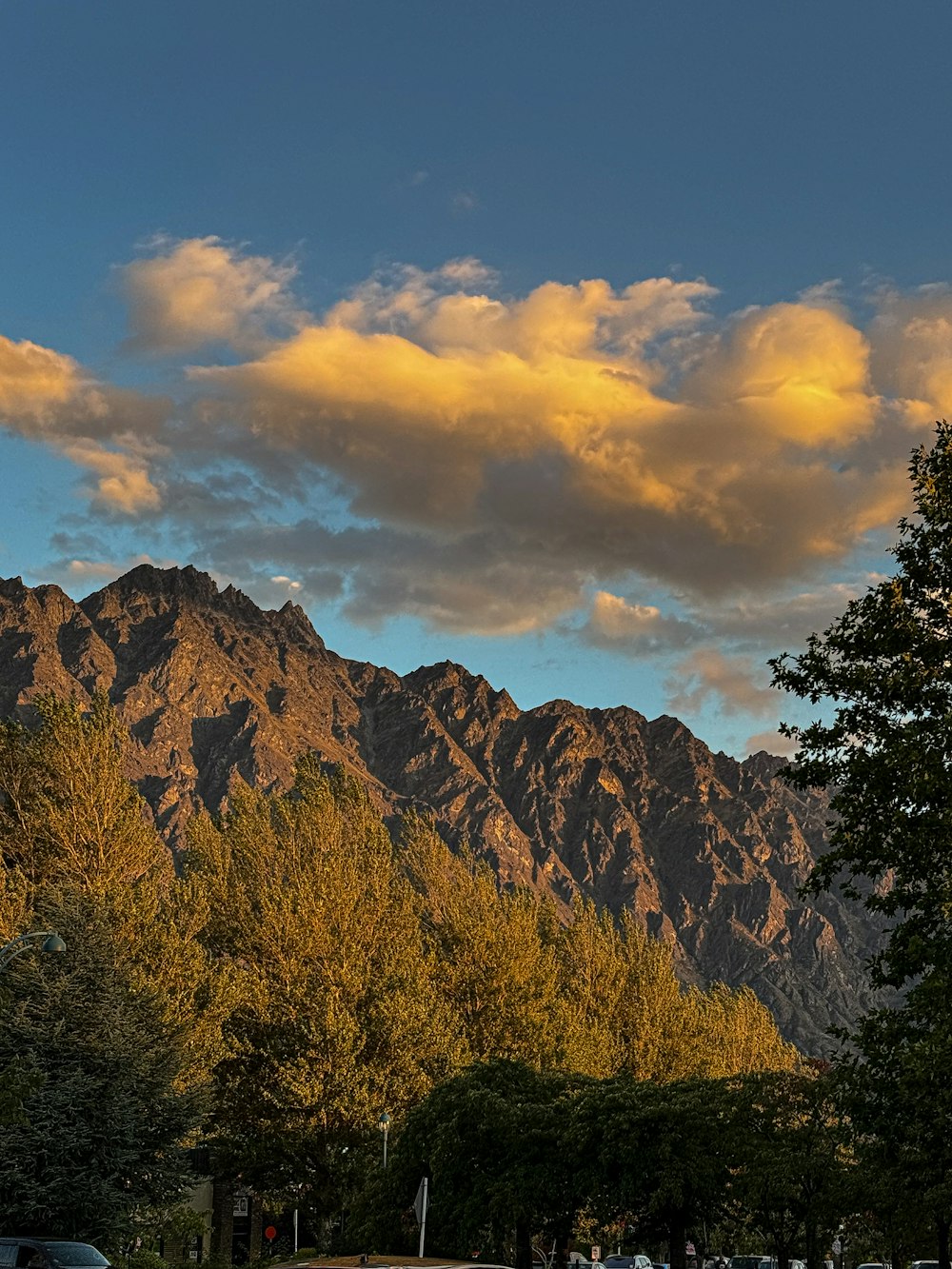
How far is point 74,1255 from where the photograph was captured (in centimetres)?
3503

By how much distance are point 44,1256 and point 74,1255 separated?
67.9 inches

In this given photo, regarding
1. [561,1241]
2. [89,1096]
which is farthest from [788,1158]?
[89,1096]

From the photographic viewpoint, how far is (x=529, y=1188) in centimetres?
5016

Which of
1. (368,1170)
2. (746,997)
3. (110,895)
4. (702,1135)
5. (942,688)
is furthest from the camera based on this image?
(746,997)

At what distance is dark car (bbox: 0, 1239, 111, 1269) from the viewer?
33.5 meters

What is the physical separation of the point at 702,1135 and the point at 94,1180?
22.2 m

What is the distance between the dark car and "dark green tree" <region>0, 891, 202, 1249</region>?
47.4 ft

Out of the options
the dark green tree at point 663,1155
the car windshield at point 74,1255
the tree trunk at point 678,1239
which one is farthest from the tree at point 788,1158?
the car windshield at point 74,1255

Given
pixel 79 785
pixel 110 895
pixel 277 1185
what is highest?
pixel 79 785

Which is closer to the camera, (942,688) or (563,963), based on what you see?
(942,688)

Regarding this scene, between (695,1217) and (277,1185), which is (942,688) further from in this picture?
(277,1185)

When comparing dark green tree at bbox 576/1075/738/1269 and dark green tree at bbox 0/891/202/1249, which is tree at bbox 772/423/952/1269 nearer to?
dark green tree at bbox 576/1075/738/1269

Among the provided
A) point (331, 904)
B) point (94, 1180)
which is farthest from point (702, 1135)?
point (331, 904)

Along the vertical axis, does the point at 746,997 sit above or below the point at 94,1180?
above
